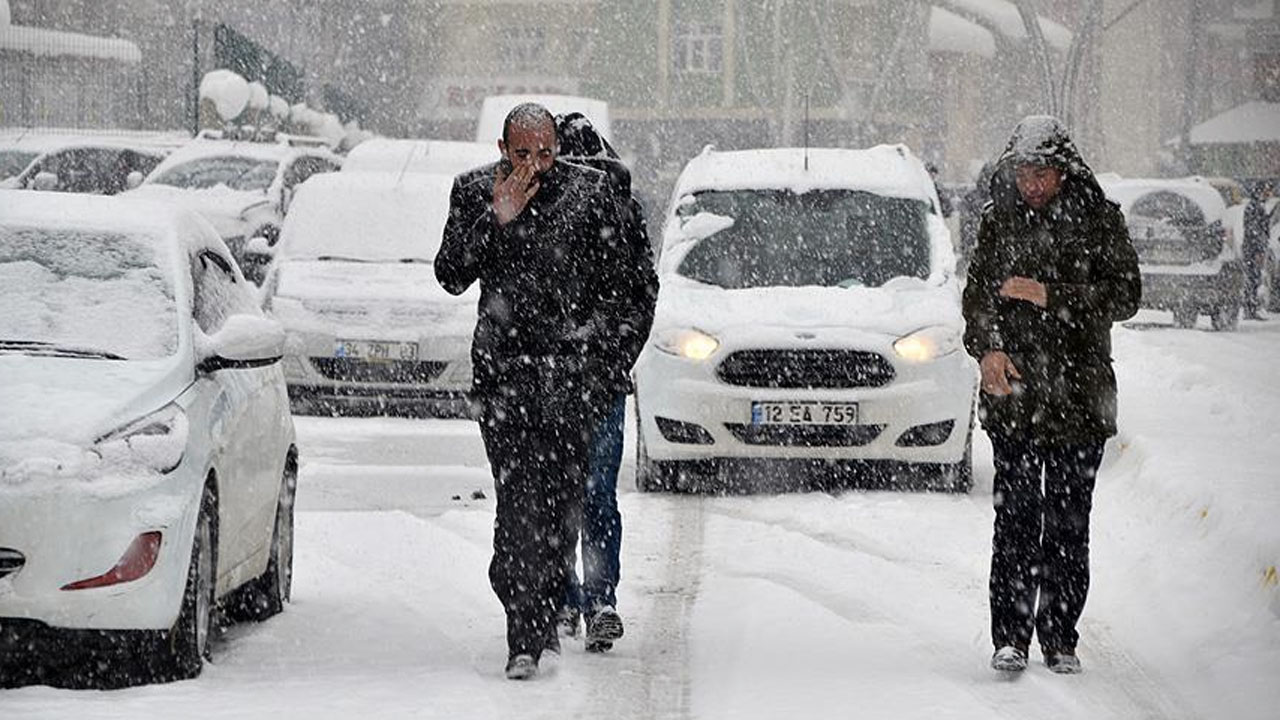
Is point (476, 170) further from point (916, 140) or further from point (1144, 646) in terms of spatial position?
point (916, 140)

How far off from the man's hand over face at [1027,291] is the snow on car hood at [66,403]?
102 inches

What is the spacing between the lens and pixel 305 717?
6.62 m

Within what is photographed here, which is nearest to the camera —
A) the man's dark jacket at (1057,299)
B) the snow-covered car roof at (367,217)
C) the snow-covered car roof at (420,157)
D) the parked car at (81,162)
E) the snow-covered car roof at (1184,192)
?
the man's dark jacket at (1057,299)

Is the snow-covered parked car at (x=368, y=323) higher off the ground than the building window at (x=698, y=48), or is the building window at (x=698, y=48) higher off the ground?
the building window at (x=698, y=48)

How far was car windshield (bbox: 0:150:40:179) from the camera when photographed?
94.6 ft

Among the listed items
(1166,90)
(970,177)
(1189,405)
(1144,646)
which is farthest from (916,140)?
(1144,646)

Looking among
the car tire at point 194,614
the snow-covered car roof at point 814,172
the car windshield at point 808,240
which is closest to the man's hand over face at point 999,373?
the car tire at point 194,614

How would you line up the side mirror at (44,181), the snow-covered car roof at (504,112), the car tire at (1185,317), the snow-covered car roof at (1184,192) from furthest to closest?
the snow-covered car roof at (504,112) < the car tire at (1185,317) < the snow-covered car roof at (1184,192) < the side mirror at (44,181)

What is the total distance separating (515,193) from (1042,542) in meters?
1.99

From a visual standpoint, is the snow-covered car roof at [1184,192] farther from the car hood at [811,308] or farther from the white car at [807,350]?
the car hood at [811,308]

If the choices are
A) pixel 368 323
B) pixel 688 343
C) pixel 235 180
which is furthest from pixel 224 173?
pixel 688 343

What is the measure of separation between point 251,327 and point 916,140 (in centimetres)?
5936

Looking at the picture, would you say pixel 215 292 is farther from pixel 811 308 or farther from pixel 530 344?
pixel 811 308

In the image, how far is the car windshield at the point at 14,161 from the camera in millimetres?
28844
